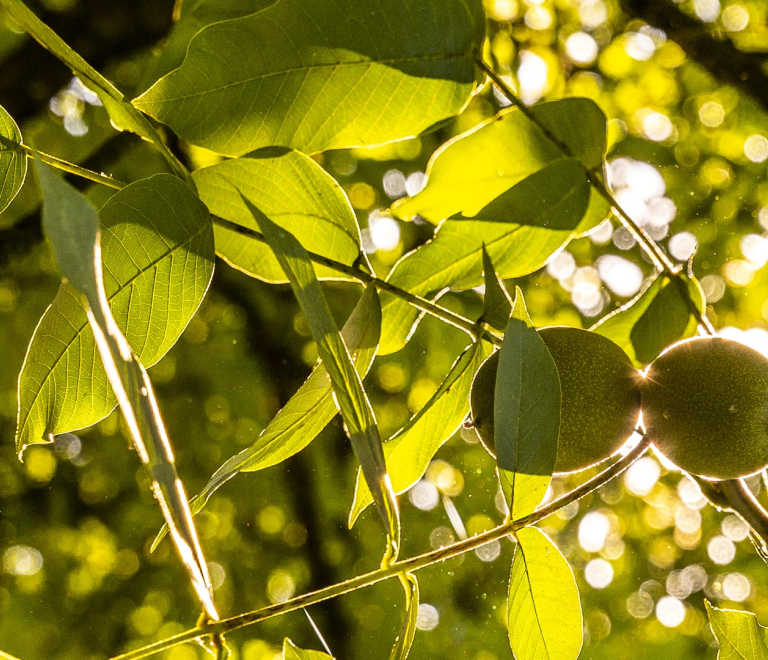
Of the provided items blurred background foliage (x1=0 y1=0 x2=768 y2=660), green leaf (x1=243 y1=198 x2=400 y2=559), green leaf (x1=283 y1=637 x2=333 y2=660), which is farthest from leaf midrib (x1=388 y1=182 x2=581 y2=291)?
blurred background foliage (x1=0 y1=0 x2=768 y2=660)

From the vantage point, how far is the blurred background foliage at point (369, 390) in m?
3.89

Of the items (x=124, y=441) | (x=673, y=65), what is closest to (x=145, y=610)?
(x=124, y=441)

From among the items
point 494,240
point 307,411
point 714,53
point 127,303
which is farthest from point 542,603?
point 714,53

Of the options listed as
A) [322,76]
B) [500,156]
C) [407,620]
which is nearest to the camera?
[407,620]

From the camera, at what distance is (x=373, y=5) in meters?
1.02

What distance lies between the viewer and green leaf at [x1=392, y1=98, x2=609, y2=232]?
124 cm

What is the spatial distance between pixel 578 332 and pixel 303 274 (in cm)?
49

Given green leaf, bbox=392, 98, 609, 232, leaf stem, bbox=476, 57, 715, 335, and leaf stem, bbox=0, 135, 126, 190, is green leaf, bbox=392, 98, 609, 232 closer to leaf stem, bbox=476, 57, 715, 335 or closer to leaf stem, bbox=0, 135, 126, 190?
leaf stem, bbox=476, 57, 715, 335

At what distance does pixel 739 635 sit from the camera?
42.6 inches

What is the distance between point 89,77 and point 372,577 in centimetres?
67

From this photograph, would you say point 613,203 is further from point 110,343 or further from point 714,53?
point 714,53

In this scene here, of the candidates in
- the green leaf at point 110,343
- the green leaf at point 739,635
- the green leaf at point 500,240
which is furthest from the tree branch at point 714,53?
the green leaf at point 110,343

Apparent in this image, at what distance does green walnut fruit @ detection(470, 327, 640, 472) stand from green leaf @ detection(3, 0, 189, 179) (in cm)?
55

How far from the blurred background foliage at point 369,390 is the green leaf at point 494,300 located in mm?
2534
